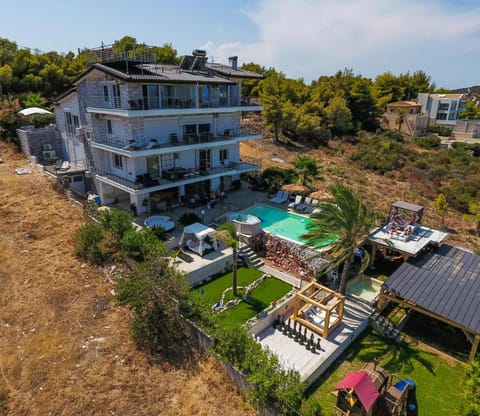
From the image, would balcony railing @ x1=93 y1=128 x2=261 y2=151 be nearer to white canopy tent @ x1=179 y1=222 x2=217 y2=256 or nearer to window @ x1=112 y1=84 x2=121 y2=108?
window @ x1=112 y1=84 x2=121 y2=108

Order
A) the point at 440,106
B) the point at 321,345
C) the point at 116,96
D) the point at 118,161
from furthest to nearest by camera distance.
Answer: the point at 440,106 < the point at 118,161 < the point at 116,96 < the point at 321,345

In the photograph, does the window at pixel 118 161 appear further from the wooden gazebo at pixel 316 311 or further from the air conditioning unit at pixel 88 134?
the wooden gazebo at pixel 316 311

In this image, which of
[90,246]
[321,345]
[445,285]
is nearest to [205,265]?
[90,246]

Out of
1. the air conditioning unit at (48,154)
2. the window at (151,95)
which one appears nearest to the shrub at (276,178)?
the window at (151,95)

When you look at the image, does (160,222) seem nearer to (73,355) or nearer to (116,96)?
(116,96)

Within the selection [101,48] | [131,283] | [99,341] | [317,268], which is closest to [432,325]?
[317,268]
